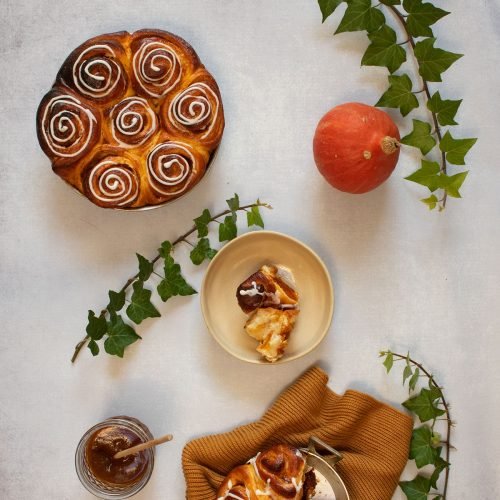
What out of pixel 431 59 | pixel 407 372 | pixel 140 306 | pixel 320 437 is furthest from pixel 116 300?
pixel 431 59

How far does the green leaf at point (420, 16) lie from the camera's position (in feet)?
5.25

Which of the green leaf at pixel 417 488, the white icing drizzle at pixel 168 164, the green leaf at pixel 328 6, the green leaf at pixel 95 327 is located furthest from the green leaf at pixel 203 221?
the green leaf at pixel 417 488

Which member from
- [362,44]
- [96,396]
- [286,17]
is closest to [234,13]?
[286,17]

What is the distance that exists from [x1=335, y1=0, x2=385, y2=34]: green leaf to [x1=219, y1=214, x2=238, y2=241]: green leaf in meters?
0.53

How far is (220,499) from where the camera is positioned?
5.38ft

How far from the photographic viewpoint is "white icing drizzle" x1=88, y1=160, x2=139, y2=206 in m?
1.55

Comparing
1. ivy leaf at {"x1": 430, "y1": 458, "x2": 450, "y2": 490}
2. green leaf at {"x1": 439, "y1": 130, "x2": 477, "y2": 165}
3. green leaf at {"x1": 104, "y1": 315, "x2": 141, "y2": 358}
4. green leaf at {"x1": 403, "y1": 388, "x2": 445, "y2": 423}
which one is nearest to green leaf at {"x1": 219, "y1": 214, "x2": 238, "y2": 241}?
green leaf at {"x1": 104, "y1": 315, "x2": 141, "y2": 358}

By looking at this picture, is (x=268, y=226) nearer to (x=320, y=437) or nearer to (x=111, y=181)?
(x=111, y=181)

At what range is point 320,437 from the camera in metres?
1.72

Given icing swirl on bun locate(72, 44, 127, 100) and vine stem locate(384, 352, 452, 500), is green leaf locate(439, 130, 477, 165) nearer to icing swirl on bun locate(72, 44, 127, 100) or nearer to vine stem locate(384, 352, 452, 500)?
vine stem locate(384, 352, 452, 500)

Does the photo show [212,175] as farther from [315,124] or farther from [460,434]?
[460,434]

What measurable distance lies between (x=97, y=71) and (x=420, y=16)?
800 mm

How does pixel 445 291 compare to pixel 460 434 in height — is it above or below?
above

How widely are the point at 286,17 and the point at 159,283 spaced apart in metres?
0.76
